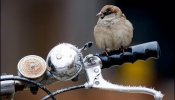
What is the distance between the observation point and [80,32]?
6.16m

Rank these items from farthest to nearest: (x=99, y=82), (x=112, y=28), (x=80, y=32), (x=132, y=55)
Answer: (x=80, y=32) < (x=112, y=28) < (x=132, y=55) < (x=99, y=82)

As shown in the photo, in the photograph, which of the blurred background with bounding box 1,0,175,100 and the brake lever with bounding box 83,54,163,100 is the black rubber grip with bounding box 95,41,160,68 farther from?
the blurred background with bounding box 1,0,175,100

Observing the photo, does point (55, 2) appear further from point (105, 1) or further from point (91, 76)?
point (91, 76)

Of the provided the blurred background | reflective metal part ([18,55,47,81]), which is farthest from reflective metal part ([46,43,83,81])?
the blurred background

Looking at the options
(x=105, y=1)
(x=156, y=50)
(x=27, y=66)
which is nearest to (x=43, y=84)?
(x=27, y=66)

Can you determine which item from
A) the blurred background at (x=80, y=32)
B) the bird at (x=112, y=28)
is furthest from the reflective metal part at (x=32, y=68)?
the blurred background at (x=80, y=32)

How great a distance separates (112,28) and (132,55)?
1440 millimetres

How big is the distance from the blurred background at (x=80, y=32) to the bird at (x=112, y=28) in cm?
242

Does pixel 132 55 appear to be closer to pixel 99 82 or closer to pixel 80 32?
pixel 99 82

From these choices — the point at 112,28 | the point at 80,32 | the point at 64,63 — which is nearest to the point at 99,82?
the point at 64,63

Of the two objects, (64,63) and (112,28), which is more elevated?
(64,63)

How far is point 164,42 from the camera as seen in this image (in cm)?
653

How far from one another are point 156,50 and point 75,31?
404 centimetres

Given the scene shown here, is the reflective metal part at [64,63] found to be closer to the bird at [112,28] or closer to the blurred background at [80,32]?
the bird at [112,28]
